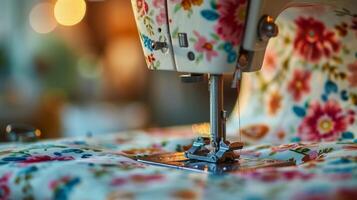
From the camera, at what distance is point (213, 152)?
0.96 meters

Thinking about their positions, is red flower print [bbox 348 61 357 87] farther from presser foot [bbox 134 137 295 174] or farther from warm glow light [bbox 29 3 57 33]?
warm glow light [bbox 29 3 57 33]

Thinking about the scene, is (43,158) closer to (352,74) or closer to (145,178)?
(145,178)

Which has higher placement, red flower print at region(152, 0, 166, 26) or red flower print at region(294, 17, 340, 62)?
red flower print at region(152, 0, 166, 26)

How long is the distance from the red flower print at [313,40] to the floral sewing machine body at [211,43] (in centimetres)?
25

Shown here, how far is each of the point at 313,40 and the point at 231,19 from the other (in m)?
0.39

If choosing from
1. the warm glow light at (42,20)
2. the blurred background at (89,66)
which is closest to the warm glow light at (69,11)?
the blurred background at (89,66)

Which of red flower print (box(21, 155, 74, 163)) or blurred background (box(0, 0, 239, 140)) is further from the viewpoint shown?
blurred background (box(0, 0, 239, 140))

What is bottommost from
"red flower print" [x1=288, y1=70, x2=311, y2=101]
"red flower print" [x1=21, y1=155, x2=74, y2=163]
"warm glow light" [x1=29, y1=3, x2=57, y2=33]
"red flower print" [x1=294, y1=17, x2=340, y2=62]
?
"red flower print" [x1=21, y1=155, x2=74, y2=163]

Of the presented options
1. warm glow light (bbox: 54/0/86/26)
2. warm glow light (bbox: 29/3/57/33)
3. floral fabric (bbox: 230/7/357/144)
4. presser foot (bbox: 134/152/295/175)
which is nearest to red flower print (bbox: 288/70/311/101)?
floral fabric (bbox: 230/7/357/144)

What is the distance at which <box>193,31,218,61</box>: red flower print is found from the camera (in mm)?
908

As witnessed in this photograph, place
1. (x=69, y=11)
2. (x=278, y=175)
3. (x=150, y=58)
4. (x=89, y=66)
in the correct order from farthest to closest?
(x=89, y=66), (x=69, y=11), (x=150, y=58), (x=278, y=175)

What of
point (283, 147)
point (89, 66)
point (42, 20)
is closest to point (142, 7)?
point (283, 147)

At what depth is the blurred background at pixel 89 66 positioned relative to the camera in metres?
4.76

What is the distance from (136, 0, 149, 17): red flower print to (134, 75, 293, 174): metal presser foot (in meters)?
0.13
